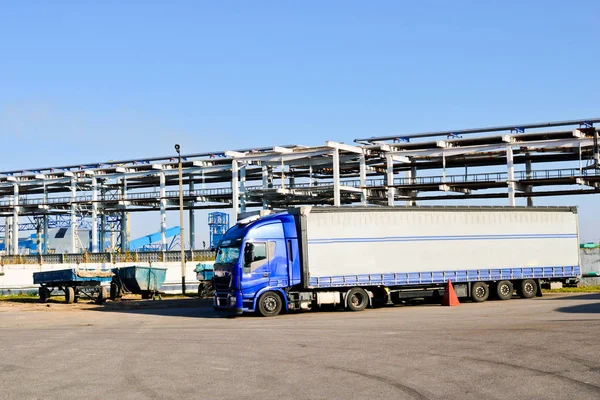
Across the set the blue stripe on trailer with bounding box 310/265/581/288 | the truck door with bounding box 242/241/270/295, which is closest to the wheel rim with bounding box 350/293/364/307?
the blue stripe on trailer with bounding box 310/265/581/288

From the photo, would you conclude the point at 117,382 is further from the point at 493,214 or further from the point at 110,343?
the point at 493,214

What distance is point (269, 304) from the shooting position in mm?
26938

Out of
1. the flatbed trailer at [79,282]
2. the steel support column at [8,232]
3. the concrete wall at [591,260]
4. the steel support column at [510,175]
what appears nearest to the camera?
the flatbed trailer at [79,282]

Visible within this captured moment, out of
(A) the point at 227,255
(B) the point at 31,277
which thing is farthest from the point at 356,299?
(B) the point at 31,277

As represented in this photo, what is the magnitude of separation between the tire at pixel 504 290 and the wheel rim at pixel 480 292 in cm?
72

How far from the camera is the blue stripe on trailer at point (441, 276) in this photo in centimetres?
2781

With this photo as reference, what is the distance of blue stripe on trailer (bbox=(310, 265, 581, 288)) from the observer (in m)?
27.8

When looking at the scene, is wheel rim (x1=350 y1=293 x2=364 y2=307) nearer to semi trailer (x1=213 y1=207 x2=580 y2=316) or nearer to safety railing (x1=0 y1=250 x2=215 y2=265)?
semi trailer (x1=213 y1=207 x2=580 y2=316)

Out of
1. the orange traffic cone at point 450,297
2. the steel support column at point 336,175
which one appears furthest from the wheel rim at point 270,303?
the steel support column at point 336,175

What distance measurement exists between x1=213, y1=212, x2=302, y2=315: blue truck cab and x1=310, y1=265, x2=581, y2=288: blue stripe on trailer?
3.63 feet

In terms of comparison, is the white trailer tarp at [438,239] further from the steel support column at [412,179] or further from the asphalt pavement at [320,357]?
the steel support column at [412,179]

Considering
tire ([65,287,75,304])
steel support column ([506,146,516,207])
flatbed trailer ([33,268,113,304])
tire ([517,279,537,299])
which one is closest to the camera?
tire ([517,279,537,299])

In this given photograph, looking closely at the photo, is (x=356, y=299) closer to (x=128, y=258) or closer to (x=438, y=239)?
(x=438, y=239)

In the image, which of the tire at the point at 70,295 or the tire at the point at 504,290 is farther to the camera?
the tire at the point at 70,295
